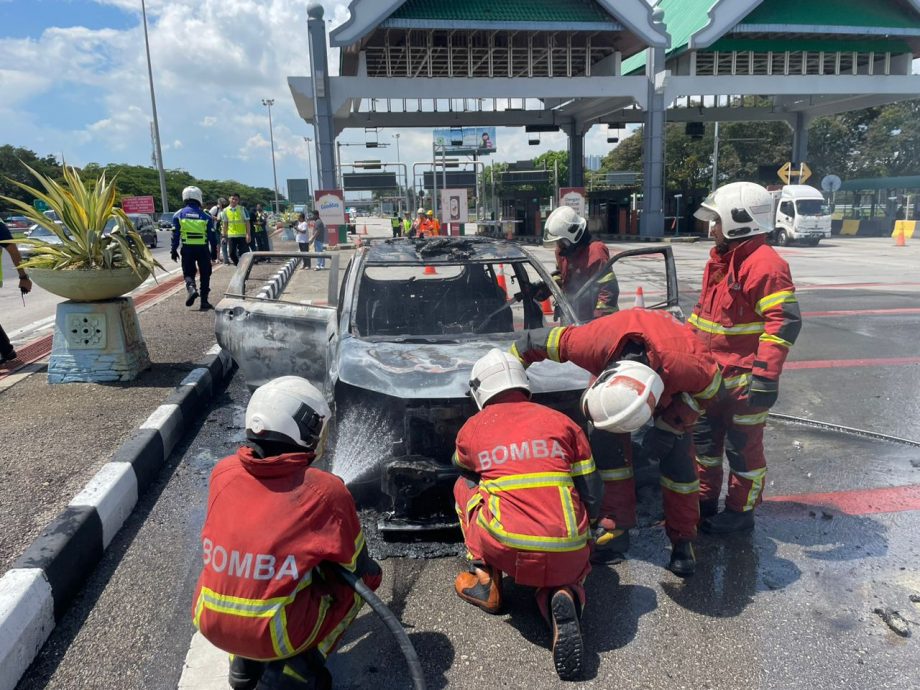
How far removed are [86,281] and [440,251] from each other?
3.19 metres

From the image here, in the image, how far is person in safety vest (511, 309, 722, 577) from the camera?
2.97 meters

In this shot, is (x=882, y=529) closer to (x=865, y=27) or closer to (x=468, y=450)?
(x=468, y=450)

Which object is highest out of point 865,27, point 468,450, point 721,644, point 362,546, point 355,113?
point 865,27

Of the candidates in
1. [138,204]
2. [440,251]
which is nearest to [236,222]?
[440,251]

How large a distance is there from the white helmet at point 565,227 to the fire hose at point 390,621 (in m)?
3.75

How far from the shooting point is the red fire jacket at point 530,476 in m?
2.47

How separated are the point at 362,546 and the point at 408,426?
989mm

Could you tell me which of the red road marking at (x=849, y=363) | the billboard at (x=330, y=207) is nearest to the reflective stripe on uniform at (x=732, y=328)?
the red road marking at (x=849, y=363)

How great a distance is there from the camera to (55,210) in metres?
5.76

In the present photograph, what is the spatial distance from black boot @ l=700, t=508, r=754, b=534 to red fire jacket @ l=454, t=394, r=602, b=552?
111cm

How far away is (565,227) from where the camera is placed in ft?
17.5

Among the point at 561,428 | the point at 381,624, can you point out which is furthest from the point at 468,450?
the point at 381,624

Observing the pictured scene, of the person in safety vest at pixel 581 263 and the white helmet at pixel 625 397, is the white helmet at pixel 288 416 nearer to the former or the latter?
the white helmet at pixel 625 397

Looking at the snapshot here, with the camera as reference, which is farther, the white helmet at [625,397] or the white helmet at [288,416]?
the white helmet at [625,397]
